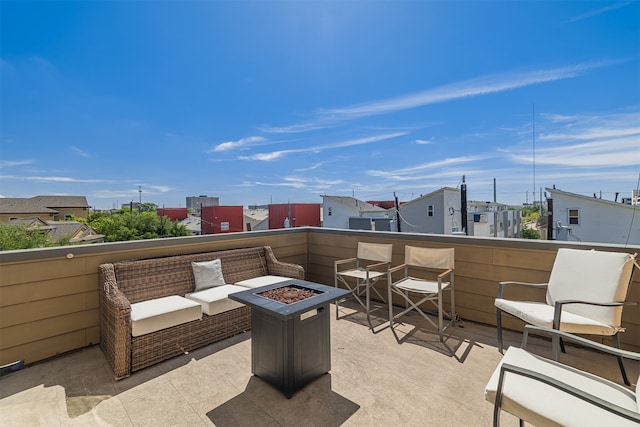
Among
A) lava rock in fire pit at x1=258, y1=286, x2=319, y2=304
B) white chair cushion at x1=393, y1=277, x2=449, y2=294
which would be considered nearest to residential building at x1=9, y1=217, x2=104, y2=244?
lava rock in fire pit at x1=258, y1=286, x2=319, y2=304

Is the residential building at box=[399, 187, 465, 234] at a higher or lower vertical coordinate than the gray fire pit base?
higher

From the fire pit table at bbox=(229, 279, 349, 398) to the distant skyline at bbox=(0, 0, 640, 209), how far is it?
11.4 feet

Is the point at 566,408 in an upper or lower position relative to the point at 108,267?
lower

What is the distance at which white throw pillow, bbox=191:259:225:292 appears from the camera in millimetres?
3180

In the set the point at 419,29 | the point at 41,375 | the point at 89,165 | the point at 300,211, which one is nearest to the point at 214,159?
the point at 300,211

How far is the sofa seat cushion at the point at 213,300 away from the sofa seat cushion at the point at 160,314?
0.11 metres

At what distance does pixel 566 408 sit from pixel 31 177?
23.6m

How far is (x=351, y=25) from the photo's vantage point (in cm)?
457

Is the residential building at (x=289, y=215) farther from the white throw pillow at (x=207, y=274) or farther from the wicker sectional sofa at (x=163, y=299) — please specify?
the white throw pillow at (x=207, y=274)

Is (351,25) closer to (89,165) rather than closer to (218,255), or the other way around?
(218,255)

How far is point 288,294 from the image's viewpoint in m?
2.33

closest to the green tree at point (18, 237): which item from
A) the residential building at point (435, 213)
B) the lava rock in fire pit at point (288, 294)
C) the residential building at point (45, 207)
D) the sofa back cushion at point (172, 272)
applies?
the residential building at point (45, 207)

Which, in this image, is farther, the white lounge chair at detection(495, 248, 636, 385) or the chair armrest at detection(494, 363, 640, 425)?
the white lounge chair at detection(495, 248, 636, 385)

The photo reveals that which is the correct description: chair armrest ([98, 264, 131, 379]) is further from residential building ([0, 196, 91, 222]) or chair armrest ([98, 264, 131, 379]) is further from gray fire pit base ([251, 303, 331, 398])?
residential building ([0, 196, 91, 222])
